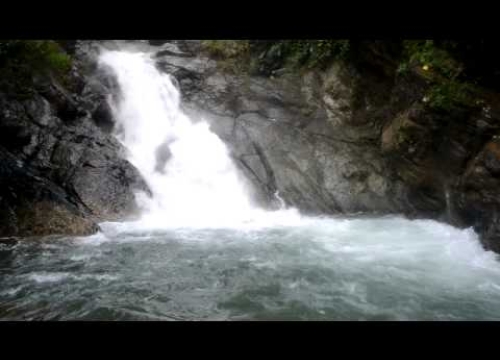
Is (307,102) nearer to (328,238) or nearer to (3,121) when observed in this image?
(328,238)

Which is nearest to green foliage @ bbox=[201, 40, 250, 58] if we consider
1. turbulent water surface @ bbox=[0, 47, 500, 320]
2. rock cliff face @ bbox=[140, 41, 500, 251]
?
rock cliff face @ bbox=[140, 41, 500, 251]

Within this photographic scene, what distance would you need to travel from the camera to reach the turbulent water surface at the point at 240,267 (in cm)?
596

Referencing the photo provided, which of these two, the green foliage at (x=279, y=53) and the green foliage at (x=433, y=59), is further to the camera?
the green foliage at (x=279, y=53)

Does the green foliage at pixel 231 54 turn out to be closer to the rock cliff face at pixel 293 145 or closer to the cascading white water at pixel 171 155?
A: the rock cliff face at pixel 293 145

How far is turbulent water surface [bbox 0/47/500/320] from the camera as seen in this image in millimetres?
5957

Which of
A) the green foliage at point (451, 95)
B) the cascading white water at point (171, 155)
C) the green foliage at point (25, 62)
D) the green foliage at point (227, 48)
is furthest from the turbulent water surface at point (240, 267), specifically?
the green foliage at point (227, 48)

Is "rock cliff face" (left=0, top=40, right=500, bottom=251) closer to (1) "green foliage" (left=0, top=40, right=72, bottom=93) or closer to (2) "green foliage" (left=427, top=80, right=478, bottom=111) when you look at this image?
(2) "green foliage" (left=427, top=80, right=478, bottom=111)

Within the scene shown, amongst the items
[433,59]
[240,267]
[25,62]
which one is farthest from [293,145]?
[25,62]

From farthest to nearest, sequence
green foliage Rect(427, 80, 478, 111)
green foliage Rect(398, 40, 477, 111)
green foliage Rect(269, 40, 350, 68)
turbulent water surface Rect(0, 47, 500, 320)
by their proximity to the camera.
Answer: green foliage Rect(269, 40, 350, 68)
green foliage Rect(398, 40, 477, 111)
green foliage Rect(427, 80, 478, 111)
turbulent water surface Rect(0, 47, 500, 320)

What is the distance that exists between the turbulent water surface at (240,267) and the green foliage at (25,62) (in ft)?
12.0

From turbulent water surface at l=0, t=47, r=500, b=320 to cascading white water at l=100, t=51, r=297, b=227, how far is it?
8 cm

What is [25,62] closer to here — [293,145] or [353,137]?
[293,145]
